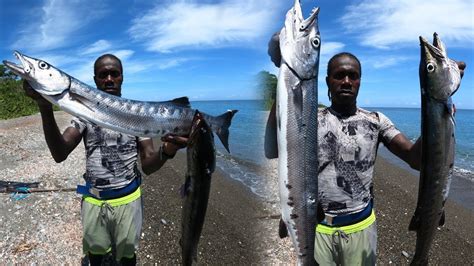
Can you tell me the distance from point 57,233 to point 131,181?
14.7ft

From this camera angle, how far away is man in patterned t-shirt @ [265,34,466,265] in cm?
427

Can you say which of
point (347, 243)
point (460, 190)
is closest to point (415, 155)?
point (347, 243)

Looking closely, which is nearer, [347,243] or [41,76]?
[41,76]

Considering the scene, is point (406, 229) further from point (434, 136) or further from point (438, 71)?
point (438, 71)

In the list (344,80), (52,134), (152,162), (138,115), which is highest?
(344,80)

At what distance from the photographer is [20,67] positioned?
3496mm

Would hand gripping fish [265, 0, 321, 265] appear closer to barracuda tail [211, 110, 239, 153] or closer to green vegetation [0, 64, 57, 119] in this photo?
barracuda tail [211, 110, 239, 153]

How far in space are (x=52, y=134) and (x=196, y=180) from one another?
2.18m

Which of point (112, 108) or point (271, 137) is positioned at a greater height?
point (112, 108)

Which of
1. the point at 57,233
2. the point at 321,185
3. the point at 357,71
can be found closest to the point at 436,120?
the point at 357,71

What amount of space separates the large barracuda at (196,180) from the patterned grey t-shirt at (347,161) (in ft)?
4.96

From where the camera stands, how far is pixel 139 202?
5.46 metres

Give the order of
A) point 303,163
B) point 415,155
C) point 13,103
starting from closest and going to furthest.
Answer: point 303,163 → point 415,155 → point 13,103

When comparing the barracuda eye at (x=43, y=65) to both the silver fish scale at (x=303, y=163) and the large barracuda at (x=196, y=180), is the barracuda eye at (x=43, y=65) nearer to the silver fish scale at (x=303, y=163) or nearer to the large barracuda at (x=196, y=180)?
the large barracuda at (x=196, y=180)
